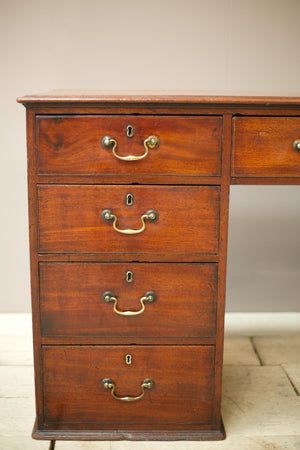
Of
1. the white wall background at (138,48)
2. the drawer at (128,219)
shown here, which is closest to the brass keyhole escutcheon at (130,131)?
the drawer at (128,219)

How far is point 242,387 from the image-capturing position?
6.73ft

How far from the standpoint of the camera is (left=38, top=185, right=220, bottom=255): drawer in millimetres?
1600

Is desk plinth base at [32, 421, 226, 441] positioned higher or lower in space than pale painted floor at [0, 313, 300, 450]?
higher

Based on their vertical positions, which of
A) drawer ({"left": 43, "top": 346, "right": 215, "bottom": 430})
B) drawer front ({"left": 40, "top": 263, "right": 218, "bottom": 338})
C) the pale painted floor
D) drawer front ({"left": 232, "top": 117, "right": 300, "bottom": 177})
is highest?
drawer front ({"left": 232, "top": 117, "right": 300, "bottom": 177})

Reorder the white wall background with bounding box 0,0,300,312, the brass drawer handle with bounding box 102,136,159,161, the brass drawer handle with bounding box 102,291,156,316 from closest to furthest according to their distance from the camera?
Result: the brass drawer handle with bounding box 102,136,159,161 → the brass drawer handle with bounding box 102,291,156,316 → the white wall background with bounding box 0,0,300,312

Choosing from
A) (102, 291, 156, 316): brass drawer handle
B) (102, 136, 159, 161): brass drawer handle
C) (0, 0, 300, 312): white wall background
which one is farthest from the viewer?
(0, 0, 300, 312): white wall background

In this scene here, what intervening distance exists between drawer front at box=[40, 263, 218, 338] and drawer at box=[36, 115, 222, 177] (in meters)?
0.28

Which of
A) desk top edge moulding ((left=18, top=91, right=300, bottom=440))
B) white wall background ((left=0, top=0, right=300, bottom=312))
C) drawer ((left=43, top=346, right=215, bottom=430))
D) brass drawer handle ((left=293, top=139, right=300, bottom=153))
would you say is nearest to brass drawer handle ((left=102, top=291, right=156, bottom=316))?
desk top edge moulding ((left=18, top=91, right=300, bottom=440))

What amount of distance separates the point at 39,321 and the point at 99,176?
1.51 feet

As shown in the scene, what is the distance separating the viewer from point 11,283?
2.56m

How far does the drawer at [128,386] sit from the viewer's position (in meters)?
1.70

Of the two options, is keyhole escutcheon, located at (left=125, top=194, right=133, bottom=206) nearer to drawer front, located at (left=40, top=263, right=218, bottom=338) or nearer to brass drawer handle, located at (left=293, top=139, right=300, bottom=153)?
drawer front, located at (left=40, top=263, right=218, bottom=338)

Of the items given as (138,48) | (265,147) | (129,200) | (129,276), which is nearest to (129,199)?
(129,200)

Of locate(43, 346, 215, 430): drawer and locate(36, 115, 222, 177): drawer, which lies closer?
locate(36, 115, 222, 177): drawer
